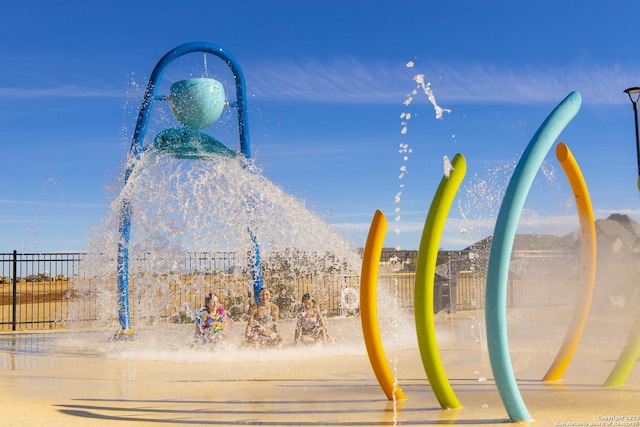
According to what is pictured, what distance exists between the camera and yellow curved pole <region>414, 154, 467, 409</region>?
5773 mm

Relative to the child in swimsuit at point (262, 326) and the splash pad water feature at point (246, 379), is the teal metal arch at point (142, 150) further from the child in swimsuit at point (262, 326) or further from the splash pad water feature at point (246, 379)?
the child in swimsuit at point (262, 326)

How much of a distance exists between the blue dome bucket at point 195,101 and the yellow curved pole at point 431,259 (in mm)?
7723

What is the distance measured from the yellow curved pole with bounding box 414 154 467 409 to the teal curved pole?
0.52 meters

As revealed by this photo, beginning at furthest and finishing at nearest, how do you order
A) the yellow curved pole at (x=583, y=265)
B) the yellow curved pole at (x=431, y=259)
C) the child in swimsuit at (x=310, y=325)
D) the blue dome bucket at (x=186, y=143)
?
the blue dome bucket at (x=186, y=143), the child in swimsuit at (x=310, y=325), the yellow curved pole at (x=583, y=265), the yellow curved pole at (x=431, y=259)

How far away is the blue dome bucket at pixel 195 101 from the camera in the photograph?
12.5 metres

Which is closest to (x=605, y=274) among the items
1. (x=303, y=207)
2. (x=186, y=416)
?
(x=303, y=207)

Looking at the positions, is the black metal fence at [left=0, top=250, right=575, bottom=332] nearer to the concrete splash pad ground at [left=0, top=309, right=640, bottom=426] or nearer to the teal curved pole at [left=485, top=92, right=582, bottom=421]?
the concrete splash pad ground at [left=0, top=309, right=640, bottom=426]

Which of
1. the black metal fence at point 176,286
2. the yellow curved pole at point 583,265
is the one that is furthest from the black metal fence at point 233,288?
the yellow curved pole at point 583,265

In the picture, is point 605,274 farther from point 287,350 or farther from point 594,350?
point 287,350

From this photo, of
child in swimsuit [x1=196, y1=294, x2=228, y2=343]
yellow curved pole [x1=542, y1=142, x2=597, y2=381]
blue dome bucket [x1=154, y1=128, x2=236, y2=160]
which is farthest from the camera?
blue dome bucket [x1=154, y1=128, x2=236, y2=160]

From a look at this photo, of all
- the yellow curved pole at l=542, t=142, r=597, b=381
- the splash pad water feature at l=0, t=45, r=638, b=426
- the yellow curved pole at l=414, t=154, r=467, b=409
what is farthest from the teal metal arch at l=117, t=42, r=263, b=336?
the yellow curved pole at l=414, t=154, r=467, b=409

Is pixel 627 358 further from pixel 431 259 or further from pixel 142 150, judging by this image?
pixel 142 150

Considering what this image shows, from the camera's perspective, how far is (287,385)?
7.79 metres

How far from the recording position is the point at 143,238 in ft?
42.0
